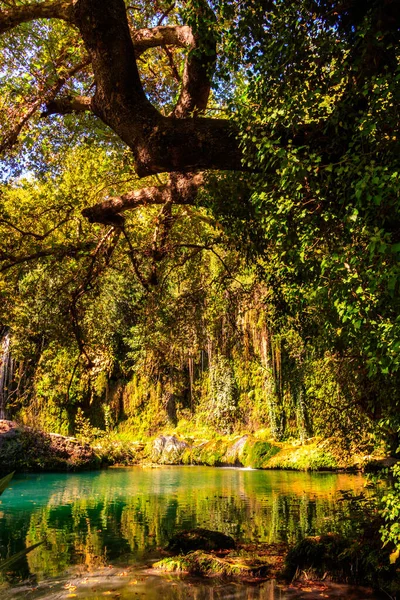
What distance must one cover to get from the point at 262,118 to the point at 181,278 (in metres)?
6.32

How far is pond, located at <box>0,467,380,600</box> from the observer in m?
6.77

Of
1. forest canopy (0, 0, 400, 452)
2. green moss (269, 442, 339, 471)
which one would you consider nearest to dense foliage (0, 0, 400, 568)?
forest canopy (0, 0, 400, 452)

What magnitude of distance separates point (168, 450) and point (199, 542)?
1751cm

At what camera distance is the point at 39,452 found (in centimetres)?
2225

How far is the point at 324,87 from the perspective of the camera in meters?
4.42

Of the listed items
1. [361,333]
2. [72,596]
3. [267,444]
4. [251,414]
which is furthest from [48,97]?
[251,414]

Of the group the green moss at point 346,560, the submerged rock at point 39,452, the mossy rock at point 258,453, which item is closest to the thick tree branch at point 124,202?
the green moss at point 346,560

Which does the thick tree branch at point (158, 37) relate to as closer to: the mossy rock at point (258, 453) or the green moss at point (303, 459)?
the green moss at point (303, 459)

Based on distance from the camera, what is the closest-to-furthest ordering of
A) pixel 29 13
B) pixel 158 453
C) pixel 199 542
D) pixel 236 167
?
1. pixel 236 167
2. pixel 29 13
3. pixel 199 542
4. pixel 158 453

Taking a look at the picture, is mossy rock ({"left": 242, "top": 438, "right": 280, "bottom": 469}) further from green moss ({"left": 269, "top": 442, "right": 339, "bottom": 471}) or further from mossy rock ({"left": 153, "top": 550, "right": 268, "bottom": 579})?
mossy rock ({"left": 153, "top": 550, "right": 268, "bottom": 579})

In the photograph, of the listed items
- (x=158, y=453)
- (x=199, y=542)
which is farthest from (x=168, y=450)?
(x=199, y=542)

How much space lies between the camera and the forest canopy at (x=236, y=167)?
3910mm

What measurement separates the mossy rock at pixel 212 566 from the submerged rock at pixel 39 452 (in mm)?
15707

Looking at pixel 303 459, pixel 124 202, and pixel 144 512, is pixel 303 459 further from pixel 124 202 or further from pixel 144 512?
pixel 124 202
